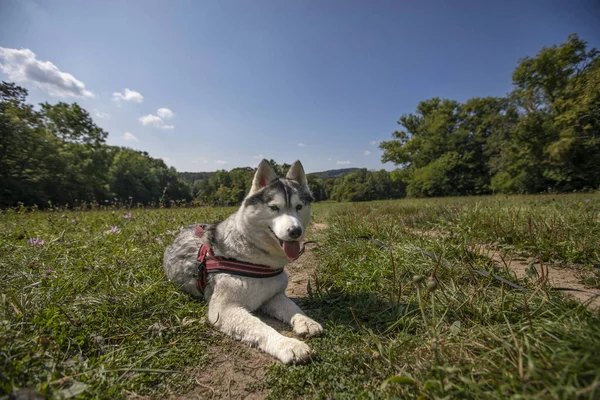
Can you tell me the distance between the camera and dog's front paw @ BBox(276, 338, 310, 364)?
1.74 meters

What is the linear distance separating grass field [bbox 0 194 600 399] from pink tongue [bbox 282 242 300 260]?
0.76m

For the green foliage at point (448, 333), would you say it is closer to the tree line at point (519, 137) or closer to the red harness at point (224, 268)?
the red harness at point (224, 268)

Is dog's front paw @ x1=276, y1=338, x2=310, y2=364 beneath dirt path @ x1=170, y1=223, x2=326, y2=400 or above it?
above

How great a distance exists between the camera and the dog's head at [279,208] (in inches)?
96.0

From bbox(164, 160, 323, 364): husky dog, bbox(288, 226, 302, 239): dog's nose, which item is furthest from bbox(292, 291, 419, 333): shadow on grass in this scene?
bbox(288, 226, 302, 239): dog's nose

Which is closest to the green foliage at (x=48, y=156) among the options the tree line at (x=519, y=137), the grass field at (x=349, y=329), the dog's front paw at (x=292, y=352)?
the grass field at (x=349, y=329)

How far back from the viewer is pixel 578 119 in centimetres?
2055

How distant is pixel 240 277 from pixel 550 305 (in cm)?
286

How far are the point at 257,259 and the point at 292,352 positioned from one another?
1.03m

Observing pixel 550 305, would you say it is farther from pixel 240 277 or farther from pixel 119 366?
pixel 119 366

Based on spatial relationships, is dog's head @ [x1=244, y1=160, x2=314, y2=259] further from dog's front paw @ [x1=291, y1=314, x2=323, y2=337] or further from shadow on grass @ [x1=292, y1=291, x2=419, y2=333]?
shadow on grass @ [x1=292, y1=291, x2=419, y2=333]

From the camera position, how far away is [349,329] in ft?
6.84

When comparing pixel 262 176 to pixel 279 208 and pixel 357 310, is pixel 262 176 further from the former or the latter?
pixel 357 310

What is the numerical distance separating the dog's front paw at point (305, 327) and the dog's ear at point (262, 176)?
174 cm
